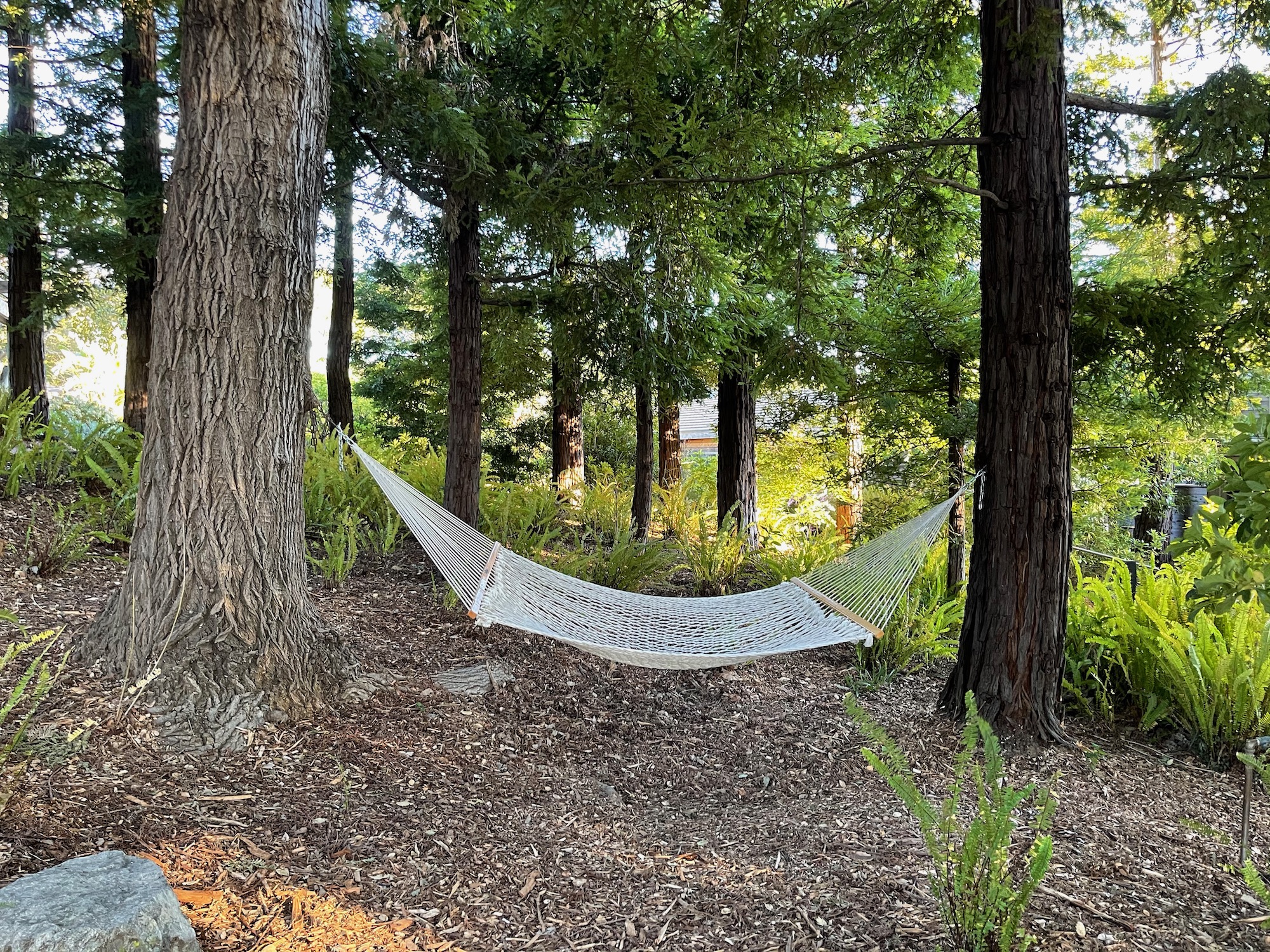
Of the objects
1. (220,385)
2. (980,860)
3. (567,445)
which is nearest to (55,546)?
(220,385)

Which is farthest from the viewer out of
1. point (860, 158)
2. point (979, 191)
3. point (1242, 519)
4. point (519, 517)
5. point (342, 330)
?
point (342, 330)

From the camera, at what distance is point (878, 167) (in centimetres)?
244

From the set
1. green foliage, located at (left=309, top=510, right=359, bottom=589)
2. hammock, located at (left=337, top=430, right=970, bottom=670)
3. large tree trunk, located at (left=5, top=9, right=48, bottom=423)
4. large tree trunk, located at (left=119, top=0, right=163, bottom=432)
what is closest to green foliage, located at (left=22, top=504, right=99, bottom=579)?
green foliage, located at (left=309, top=510, right=359, bottom=589)

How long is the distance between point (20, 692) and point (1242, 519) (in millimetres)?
2040

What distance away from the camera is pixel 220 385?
1915mm

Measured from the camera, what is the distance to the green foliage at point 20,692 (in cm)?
136

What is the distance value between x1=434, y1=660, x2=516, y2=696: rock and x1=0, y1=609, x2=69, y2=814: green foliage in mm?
1012

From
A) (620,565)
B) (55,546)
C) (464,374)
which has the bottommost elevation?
(620,565)

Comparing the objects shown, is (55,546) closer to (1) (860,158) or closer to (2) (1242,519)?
(1) (860,158)

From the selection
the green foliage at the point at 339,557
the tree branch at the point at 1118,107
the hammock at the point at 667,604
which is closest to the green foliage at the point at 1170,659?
the hammock at the point at 667,604

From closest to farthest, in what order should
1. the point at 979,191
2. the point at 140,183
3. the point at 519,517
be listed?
the point at 979,191 < the point at 140,183 < the point at 519,517

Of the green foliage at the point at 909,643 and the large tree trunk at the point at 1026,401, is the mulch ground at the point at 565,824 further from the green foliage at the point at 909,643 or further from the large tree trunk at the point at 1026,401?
the green foliage at the point at 909,643

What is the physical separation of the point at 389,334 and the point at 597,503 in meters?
4.98

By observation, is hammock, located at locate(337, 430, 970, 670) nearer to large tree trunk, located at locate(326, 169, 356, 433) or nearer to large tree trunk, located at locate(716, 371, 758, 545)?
large tree trunk, located at locate(716, 371, 758, 545)
